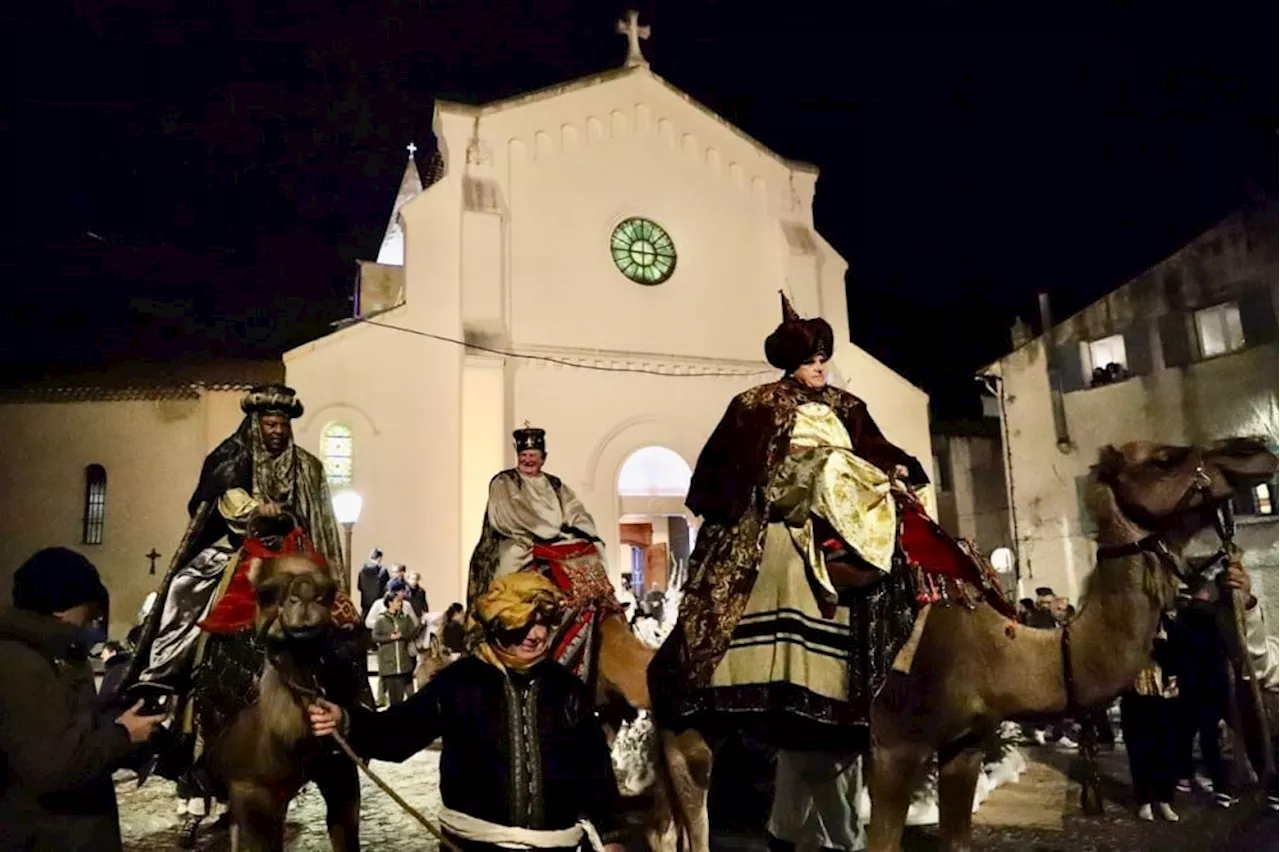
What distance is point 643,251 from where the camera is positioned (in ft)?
72.6

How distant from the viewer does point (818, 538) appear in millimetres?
4414

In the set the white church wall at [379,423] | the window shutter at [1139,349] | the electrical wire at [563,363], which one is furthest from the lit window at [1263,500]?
the white church wall at [379,423]

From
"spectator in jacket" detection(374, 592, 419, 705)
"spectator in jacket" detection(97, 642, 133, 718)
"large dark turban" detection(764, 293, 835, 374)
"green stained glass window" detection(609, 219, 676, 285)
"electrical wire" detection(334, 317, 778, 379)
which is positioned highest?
"green stained glass window" detection(609, 219, 676, 285)

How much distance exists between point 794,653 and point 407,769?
726cm

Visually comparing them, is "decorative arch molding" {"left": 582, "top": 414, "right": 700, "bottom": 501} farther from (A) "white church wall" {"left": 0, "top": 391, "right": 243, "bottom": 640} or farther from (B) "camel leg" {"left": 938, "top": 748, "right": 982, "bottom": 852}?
(B) "camel leg" {"left": 938, "top": 748, "right": 982, "bottom": 852}

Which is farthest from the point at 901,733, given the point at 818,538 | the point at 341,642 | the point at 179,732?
the point at 179,732

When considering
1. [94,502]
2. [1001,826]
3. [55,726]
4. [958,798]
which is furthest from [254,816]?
[94,502]

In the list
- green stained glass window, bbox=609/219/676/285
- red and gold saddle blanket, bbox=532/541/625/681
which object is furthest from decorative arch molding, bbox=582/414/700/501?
red and gold saddle blanket, bbox=532/541/625/681

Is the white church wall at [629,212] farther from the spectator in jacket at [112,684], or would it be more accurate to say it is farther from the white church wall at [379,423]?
the spectator in jacket at [112,684]

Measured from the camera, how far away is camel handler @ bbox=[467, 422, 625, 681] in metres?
6.55

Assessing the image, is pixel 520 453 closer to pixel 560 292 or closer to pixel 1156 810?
pixel 1156 810

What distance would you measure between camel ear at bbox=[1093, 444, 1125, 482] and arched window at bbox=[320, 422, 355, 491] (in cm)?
1621

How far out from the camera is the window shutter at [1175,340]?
834 inches

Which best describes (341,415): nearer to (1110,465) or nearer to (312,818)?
(312,818)
